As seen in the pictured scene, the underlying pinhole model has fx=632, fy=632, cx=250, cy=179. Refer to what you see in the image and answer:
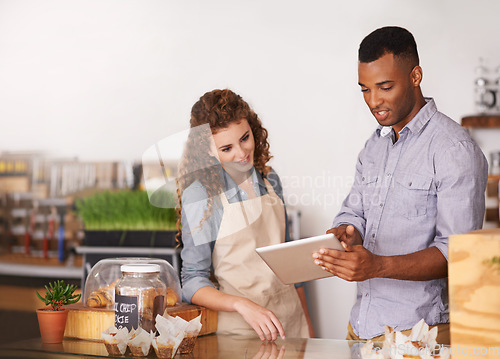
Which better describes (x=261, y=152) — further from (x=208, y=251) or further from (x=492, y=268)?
(x=492, y=268)

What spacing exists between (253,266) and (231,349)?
0.47 m

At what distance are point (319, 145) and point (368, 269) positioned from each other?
1.13 m

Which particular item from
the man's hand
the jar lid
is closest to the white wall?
the man's hand

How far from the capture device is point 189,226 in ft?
6.26

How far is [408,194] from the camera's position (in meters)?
1.66

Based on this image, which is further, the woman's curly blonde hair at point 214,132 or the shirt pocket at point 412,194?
the woman's curly blonde hair at point 214,132

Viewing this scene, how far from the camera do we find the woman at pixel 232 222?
1780 mm

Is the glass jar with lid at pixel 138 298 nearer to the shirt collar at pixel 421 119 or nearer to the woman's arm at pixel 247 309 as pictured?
the woman's arm at pixel 247 309

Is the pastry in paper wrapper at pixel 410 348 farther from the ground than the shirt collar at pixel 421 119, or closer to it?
closer to it

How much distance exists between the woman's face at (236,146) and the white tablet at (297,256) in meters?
0.55

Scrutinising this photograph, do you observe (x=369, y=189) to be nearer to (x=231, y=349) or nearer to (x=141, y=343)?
(x=231, y=349)

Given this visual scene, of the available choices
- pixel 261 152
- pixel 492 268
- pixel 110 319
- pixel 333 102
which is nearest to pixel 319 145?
pixel 333 102

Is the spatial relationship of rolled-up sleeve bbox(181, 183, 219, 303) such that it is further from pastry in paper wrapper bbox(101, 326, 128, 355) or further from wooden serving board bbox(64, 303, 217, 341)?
pastry in paper wrapper bbox(101, 326, 128, 355)

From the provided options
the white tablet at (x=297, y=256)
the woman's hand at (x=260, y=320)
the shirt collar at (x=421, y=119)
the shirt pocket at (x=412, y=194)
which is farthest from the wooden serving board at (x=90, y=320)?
the shirt collar at (x=421, y=119)
